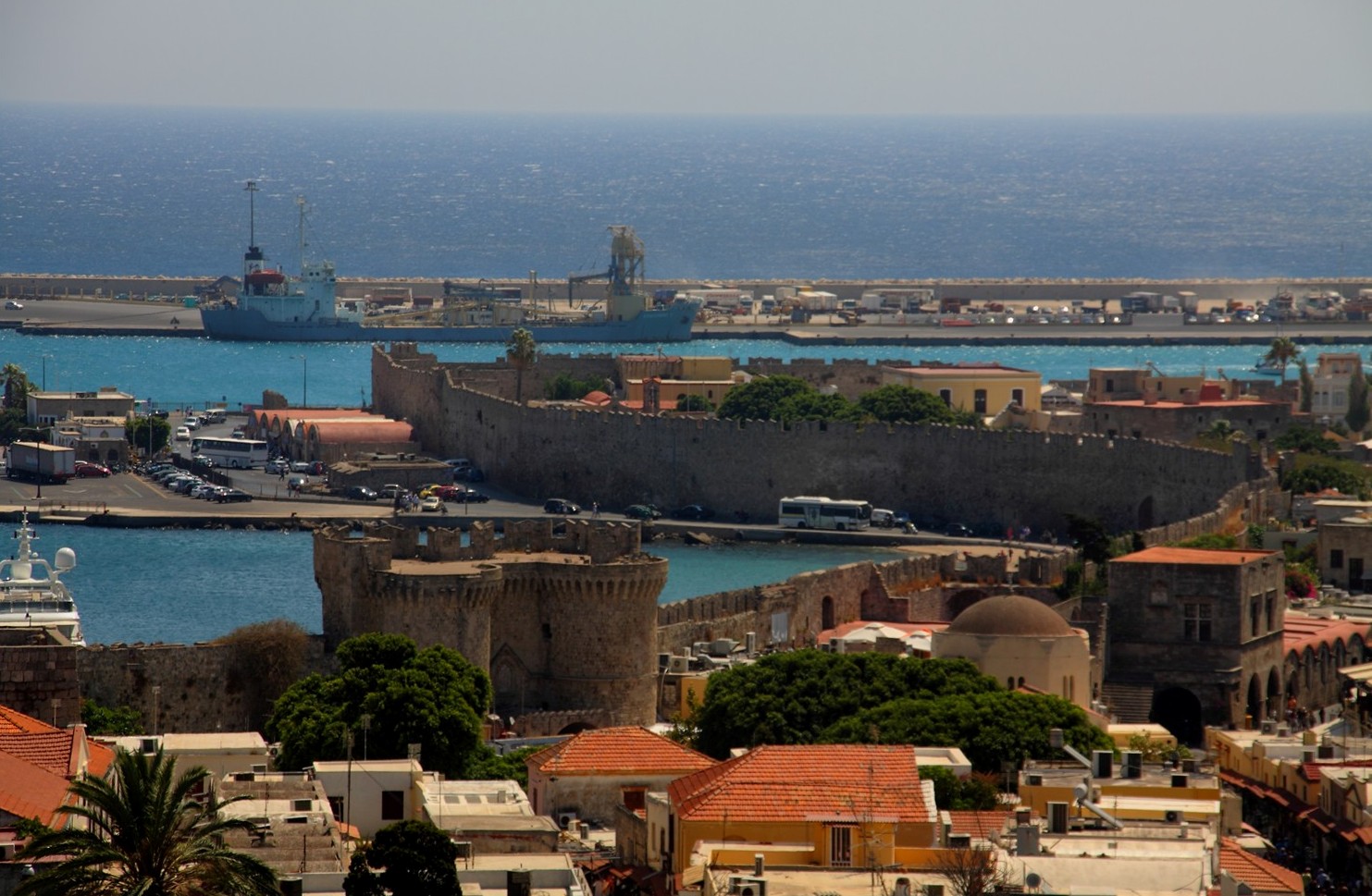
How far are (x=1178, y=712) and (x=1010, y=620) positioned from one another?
188 inches

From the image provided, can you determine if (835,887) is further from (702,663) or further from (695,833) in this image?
(702,663)

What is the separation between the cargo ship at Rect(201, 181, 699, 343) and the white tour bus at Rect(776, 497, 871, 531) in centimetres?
4779

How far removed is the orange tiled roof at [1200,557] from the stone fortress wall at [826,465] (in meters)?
18.5

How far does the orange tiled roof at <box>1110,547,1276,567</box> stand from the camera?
1631 inches

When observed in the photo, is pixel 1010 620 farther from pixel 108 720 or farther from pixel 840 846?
pixel 840 846

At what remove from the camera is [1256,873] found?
23.0m

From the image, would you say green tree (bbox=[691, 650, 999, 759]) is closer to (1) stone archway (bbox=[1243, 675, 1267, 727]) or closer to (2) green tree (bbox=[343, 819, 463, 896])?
(1) stone archway (bbox=[1243, 675, 1267, 727])

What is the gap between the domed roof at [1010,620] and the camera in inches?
1448

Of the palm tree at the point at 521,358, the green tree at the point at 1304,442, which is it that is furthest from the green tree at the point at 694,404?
the green tree at the point at 1304,442

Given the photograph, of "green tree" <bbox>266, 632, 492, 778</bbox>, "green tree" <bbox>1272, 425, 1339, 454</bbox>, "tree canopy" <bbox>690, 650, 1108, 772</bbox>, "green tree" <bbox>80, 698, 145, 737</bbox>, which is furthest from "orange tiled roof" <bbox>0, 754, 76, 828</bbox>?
"green tree" <bbox>1272, 425, 1339, 454</bbox>

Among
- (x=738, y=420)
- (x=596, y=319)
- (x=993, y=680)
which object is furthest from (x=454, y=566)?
(x=596, y=319)

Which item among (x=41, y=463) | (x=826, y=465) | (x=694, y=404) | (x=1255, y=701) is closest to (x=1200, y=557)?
(x=1255, y=701)

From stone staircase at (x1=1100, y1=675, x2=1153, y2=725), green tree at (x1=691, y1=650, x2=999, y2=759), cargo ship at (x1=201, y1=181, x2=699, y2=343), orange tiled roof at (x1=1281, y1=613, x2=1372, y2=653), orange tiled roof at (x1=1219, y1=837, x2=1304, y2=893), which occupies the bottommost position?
cargo ship at (x1=201, y1=181, x2=699, y2=343)

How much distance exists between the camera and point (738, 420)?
70312 millimetres
